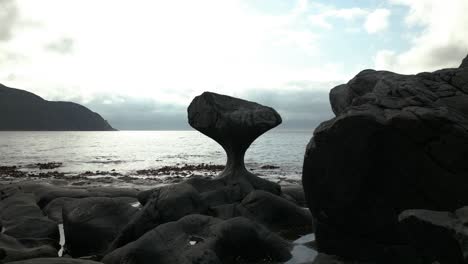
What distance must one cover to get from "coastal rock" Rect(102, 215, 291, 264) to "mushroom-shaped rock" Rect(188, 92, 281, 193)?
7.59 metres

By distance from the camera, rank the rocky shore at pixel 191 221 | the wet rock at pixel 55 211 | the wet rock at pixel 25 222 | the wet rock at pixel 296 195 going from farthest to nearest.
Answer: the wet rock at pixel 296 195 → the wet rock at pixel 55 211 → the wet rock at pixel 25 222 → the rocky shore at pixel 191 221

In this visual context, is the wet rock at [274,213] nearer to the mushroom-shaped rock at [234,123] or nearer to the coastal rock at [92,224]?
the mushroom-shaped rock at [234,123]

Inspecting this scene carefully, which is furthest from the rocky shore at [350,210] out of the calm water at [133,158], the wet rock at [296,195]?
the calm water at [133,158]

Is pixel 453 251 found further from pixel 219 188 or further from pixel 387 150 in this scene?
pixel 219 188

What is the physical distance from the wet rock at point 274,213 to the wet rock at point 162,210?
64.0 inches

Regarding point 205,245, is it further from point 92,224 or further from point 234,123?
point 234,123

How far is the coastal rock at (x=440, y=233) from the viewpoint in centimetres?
530

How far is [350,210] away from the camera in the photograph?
371 inches

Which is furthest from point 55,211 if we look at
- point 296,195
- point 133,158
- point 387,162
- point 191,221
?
point 133,158

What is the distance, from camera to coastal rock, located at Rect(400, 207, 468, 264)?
530cm

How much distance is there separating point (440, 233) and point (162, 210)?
29.1 ft

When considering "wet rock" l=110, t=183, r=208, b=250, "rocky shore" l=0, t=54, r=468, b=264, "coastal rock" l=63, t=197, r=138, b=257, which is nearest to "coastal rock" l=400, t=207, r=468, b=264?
"rocky shore" l=0, t=54, r=468, b=264

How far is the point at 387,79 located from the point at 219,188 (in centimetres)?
919

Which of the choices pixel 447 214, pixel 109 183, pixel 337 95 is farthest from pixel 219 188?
pixel 109 183
